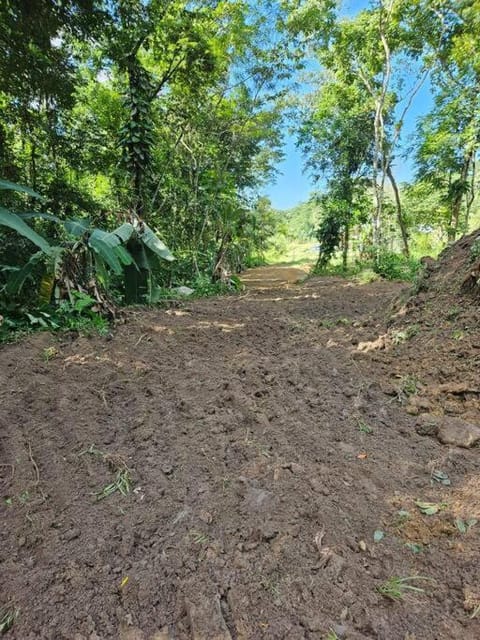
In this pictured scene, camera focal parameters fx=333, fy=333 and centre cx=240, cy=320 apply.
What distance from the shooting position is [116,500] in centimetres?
145

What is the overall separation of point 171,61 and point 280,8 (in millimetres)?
4271

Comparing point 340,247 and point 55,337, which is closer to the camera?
point 55,337

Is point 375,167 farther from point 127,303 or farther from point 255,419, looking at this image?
point 255,419

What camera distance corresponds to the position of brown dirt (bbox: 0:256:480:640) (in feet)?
3.36

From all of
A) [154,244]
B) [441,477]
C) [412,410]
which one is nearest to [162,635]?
[441,477]

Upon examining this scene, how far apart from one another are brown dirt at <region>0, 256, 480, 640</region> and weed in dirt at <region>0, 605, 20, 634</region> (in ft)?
0.04

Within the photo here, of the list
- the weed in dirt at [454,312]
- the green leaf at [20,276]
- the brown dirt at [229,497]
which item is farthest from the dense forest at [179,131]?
the weed in dirt at [454,312]

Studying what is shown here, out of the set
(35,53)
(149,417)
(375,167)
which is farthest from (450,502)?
(375,167)

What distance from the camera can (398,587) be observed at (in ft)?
3.58

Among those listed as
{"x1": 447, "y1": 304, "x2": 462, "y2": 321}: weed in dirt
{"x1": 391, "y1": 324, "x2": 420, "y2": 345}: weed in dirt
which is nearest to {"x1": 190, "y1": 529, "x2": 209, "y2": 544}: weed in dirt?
{"x1": 391, "y1": 324, "x2": 420, "y2": 345}: weed in dirt

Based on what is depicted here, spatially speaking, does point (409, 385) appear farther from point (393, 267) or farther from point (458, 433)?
point (393, 267)

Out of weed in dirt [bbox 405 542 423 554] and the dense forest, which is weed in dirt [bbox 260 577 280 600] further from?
the dense forest

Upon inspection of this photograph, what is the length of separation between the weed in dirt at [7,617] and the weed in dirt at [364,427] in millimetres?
1709

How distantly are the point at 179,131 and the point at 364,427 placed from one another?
9.59 m
